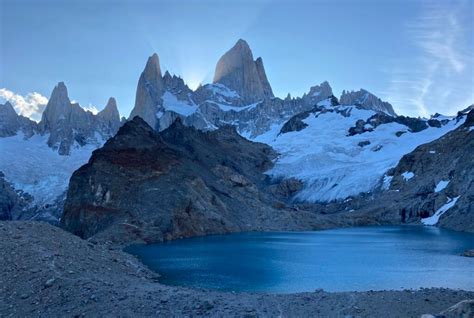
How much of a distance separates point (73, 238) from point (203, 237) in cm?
5165

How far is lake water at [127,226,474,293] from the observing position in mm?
45250

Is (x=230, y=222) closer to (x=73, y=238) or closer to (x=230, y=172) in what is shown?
(x=230, y=172)

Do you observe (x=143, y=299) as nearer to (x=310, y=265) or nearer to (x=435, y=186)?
(x=310, y=265)

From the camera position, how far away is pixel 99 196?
354 ft

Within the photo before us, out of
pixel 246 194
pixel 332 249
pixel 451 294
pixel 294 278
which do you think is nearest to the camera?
pixel 451 294

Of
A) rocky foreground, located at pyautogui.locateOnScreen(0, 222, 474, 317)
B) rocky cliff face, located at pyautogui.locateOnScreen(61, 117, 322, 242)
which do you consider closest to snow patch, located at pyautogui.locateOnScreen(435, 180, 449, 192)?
rocky cliff face, located at pyautogui.locateOnScreen(61, 117, 322, 242)

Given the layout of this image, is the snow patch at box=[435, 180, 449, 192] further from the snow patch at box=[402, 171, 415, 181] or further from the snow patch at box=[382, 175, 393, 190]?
the snow patch at box=[382, 175, 393, 190]

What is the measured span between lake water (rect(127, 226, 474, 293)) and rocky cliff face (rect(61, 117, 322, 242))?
14.8 m

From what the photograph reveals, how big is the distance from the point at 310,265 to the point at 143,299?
29.4 m

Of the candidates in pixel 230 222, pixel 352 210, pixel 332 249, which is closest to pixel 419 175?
pixel 352 210

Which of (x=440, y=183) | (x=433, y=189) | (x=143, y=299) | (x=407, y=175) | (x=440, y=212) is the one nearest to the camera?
(x=143, y=299)

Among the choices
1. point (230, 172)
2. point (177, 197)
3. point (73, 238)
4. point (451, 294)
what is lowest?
point (451, 294)

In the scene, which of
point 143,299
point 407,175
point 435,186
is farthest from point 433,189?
point 143,299

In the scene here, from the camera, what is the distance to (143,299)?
32500mm
